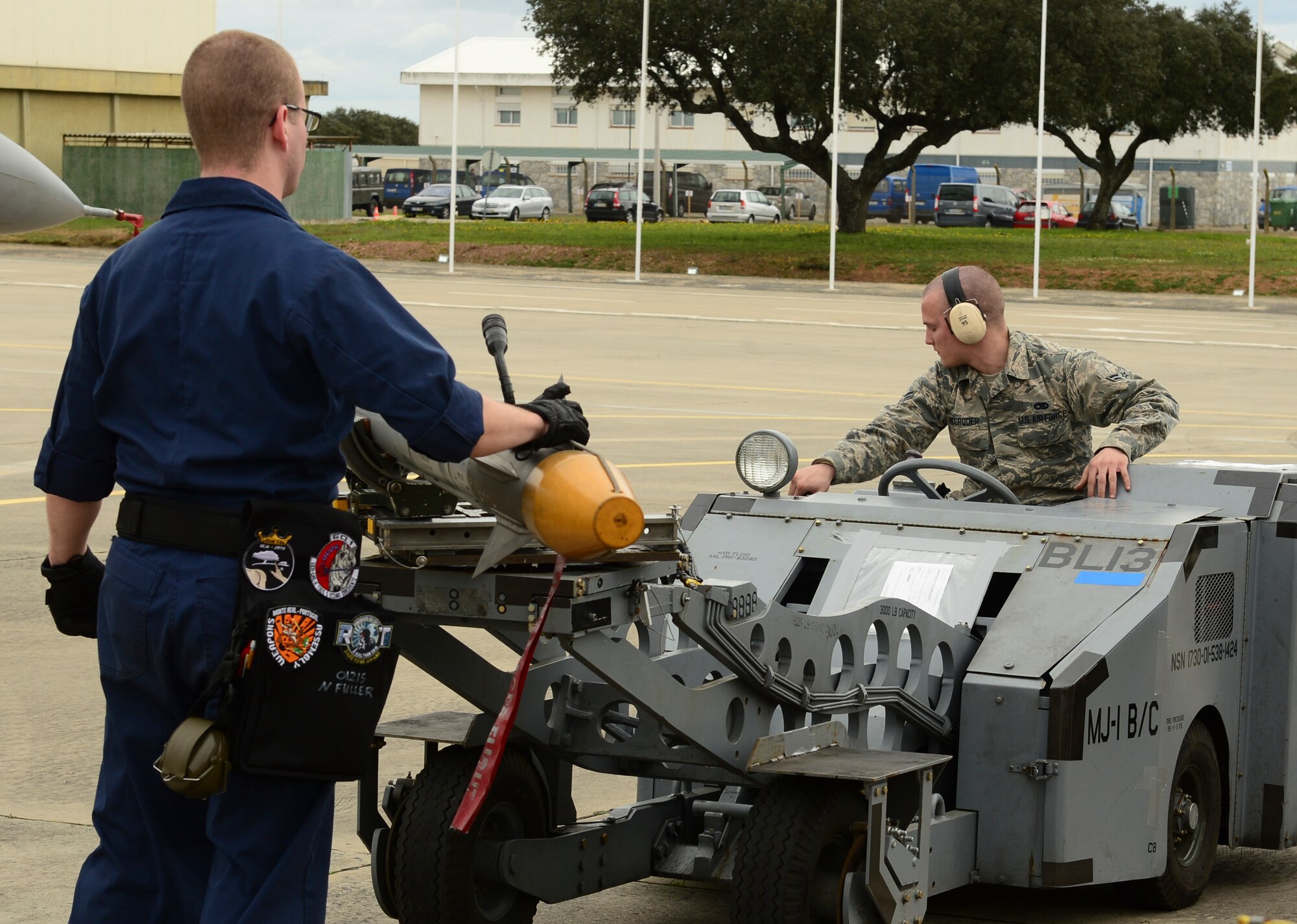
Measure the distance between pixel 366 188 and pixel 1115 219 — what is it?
30030mm

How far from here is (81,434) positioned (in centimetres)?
354

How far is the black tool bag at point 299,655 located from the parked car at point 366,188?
7284cm

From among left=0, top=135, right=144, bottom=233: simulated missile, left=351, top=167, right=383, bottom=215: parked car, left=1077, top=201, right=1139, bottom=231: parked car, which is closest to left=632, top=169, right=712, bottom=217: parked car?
left=351, top=167, right=383, bottom=215: parked car

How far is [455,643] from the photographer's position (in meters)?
4.14

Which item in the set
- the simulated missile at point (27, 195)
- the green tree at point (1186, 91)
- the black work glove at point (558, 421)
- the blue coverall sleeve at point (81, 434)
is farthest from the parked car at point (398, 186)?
the black work glove at point (558, 421)

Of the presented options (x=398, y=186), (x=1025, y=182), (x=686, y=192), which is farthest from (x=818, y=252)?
(x=1025, y=182)

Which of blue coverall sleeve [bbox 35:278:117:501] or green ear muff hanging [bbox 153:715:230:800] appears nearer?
green ear muff hanging [bbox 153:715:230:800]

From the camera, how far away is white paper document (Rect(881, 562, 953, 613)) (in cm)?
528

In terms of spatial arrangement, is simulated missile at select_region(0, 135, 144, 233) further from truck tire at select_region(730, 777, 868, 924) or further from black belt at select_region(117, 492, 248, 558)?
truck tire at select_region(730, 777, 868, 924)

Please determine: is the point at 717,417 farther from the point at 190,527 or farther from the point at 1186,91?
the point at 1186,91

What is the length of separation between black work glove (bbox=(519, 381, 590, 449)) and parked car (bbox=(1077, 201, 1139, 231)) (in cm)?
7034

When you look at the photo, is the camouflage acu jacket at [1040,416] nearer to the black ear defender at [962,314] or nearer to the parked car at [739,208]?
the black ear defender at [962,314]

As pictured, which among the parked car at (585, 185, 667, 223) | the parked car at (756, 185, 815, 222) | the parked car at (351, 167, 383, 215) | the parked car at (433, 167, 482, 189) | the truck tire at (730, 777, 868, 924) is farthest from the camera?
the parked car at (433, 167, 482, 189)

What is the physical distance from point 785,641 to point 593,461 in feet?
3.95
